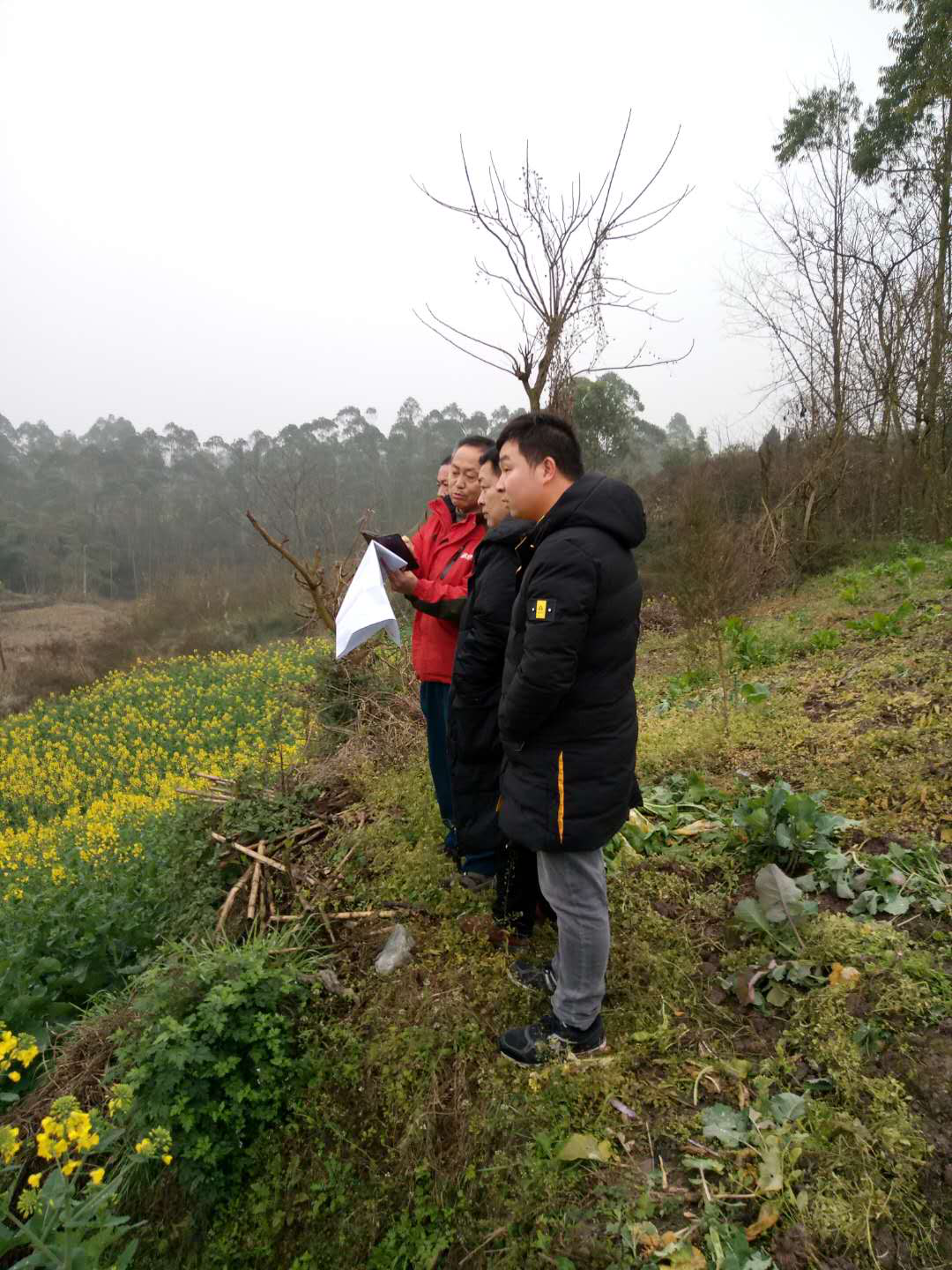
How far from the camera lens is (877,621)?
615 cm

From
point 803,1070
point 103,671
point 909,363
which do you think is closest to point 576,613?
point 803,1070

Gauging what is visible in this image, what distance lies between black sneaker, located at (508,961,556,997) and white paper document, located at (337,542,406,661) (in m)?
1.33

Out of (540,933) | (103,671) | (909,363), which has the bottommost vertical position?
(103,671)

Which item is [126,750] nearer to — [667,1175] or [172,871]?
[172,871]

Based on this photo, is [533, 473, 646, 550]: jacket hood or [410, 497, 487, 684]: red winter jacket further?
[410, 497, 487, 684]: red winter jacket

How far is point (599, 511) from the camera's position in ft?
6.45

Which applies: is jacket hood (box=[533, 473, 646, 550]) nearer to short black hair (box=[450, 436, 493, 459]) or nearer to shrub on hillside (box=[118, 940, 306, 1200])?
short black hair (box=[450, 436, 493, 459])

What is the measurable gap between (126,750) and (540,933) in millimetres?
8494

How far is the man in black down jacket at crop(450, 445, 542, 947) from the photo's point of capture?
2486 millimetres

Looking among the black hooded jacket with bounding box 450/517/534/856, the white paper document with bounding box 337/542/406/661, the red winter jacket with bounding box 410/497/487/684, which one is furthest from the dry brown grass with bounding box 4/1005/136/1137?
the red winter jacket with bounding box 410/497/487/684

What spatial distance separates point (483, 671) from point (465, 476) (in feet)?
2.92

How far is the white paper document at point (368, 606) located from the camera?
2795mm

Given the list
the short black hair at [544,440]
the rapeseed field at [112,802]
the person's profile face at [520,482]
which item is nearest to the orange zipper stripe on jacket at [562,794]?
the person's profile face at [520,482]

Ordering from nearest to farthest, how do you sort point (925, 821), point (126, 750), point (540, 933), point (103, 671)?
point (540, 933), point (925, 821), point (126, 750), point (103, 671)
